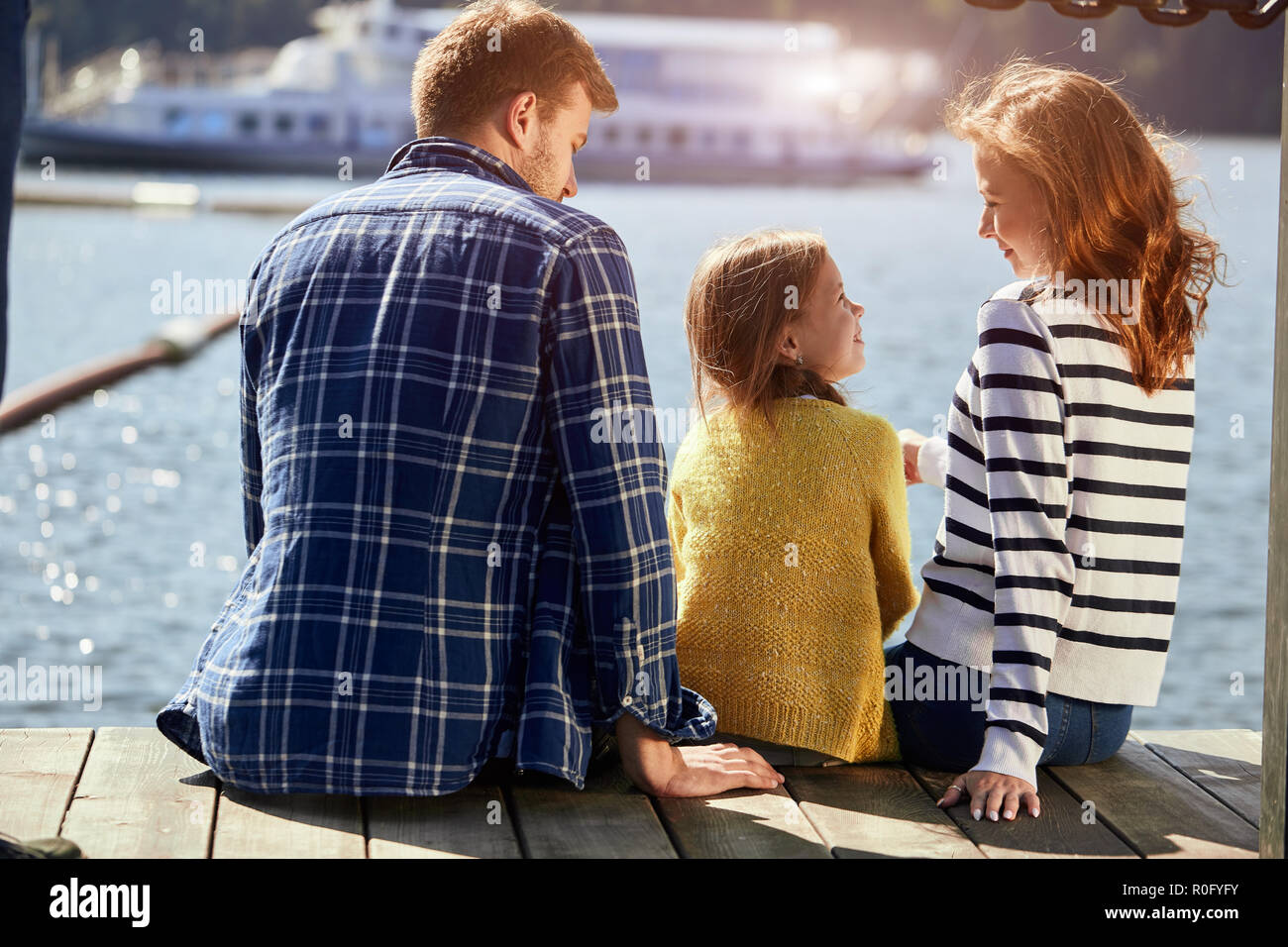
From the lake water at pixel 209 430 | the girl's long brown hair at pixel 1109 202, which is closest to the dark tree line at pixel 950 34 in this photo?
the lake water at pixel 209 430

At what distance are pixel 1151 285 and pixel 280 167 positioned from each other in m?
27.9

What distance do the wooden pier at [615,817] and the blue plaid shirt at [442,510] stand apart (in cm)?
5

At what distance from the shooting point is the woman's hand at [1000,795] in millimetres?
1523

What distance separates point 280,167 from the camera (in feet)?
91.7

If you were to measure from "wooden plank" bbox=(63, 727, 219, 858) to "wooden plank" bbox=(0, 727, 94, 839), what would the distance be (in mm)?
15

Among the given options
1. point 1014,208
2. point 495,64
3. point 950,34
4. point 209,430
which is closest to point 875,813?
point 1014,208

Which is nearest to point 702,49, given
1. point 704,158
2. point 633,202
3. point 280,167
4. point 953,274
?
point 704,158

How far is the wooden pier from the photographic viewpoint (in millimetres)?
1448

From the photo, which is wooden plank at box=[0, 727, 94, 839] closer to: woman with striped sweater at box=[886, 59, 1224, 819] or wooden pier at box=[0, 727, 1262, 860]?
wooden pier at box=[0, 727, 1262, 860]

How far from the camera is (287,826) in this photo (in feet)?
4.85

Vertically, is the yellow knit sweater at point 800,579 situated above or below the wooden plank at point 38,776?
above

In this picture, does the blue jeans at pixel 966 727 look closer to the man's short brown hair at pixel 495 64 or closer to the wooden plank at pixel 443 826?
the wooden plank at pixel 443 826

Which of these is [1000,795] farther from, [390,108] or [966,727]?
[390,108]

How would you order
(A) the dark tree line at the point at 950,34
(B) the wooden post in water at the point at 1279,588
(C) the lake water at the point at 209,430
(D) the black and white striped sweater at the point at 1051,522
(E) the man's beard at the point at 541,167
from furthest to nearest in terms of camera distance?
(A) the dark tree line at the point at 950,34
(C) the lake water at the point at 209,430
(E) the man's beard at the point at 541,167
(D) the black and white striped sweater at the point at 1051,522
(B) the wooden post in water at the point at 1279,588
